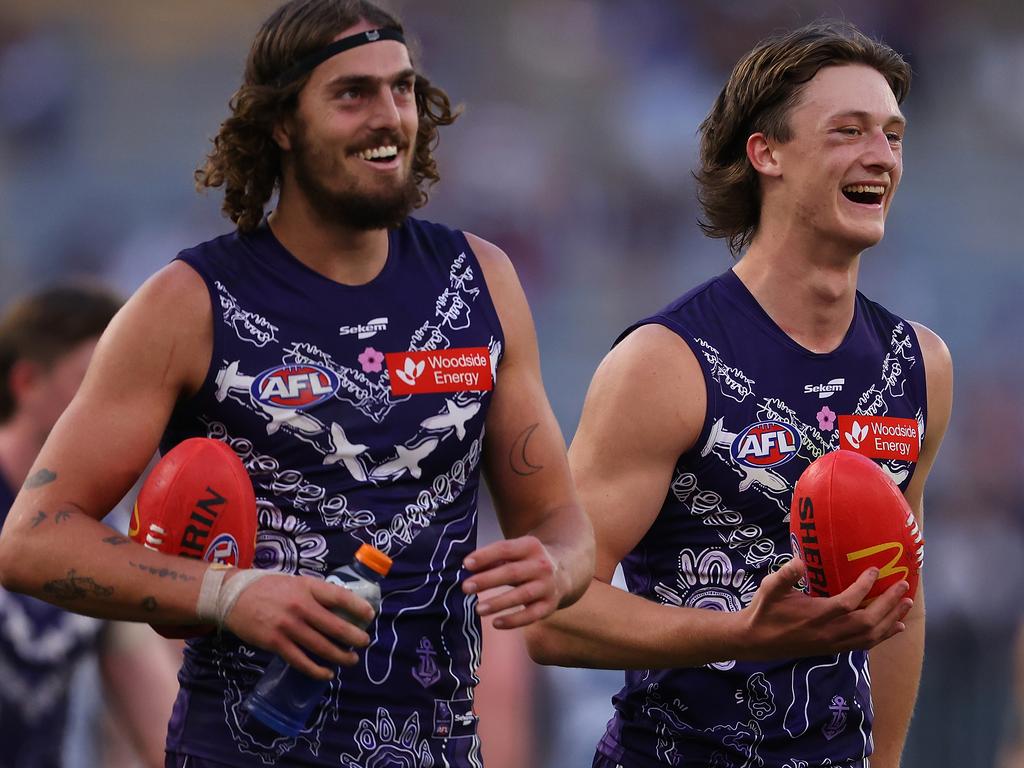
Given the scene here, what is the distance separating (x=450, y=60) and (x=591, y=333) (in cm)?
195

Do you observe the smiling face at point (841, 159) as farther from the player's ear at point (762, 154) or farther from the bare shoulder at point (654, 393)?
the bare shoulder at point (654, 393)

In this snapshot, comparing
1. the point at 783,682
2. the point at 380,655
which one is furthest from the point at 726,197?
the point at 380,655

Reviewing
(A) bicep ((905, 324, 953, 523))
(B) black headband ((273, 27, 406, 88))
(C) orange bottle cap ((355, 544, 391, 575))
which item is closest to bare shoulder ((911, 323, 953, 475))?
(A) bicep ((905, 324, 953, 523))

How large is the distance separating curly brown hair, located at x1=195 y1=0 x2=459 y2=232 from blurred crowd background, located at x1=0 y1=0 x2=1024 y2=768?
5.36 metres

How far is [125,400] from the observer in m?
3.34

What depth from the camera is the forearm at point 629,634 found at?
3.78 meters

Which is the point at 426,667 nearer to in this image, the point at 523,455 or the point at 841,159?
the point at 523,455

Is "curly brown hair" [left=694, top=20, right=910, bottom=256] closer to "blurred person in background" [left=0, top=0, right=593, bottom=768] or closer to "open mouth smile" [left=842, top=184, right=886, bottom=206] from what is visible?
"open mouth smile" [left=842, top=184, right=886, bottom=206]

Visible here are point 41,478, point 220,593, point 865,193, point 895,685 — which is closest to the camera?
point 220,593

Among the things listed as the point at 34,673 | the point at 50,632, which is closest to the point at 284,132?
the point at 50,632

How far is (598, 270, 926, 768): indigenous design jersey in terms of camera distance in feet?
13.0

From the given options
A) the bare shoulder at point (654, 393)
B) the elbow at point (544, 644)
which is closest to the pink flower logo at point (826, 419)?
the bare shoulder at point (654, 393)

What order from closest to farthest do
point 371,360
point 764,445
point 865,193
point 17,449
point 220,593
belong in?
1. point 220,593
2. point 371,360
3. point 764,445
4. point 865,193
5. point 17,449

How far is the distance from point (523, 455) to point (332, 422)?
498 millimetres
